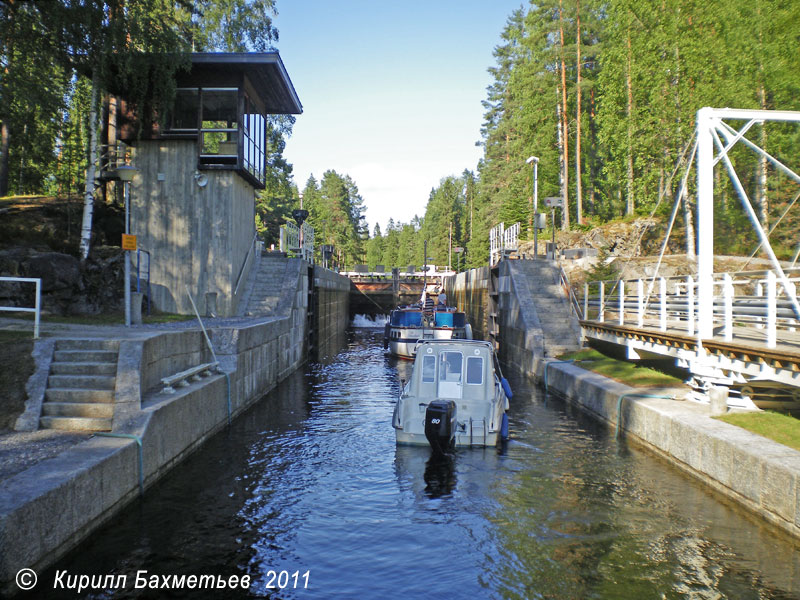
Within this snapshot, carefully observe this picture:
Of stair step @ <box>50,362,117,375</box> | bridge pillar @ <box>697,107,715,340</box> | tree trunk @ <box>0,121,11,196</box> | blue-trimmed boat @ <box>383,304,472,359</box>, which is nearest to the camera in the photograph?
stair step @ <box>50,362,117,375</box>

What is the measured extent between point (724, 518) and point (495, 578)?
420 cm

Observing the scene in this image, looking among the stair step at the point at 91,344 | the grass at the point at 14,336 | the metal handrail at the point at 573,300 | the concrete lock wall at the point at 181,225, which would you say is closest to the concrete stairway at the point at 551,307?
the metal handrail at the point at 573,300

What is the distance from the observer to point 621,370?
60.4ft

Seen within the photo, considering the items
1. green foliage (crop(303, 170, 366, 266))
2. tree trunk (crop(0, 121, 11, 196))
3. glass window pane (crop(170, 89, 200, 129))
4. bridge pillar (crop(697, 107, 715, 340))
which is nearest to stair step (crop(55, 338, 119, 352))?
bridge pillar (crop(697, 107, 715, 340))

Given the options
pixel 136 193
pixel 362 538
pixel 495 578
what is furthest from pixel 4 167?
pixel 495 578

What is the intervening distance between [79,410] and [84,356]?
1.38m

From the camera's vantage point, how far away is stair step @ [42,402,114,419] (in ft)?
32.9

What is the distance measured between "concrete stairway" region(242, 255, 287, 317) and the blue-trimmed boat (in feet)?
23.9

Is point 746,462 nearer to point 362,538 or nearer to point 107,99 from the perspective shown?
point 362,538

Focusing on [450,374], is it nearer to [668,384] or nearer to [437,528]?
[437,528]

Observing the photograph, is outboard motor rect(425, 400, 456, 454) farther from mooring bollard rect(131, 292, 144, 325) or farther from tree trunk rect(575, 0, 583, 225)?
tree trunk rect(575, 0, 583, 225)

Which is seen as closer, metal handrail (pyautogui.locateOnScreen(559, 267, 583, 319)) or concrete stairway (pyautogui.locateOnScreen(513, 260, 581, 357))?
concrete stairway (pyautogui.locateOnScreen(513, 260, 581, 357))

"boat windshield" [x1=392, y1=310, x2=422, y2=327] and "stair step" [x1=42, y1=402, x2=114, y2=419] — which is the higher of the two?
"boat windshield" [x1=392, y1=310, x2=422, y2=327]

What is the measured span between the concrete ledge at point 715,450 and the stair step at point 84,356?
10911 millimetres
